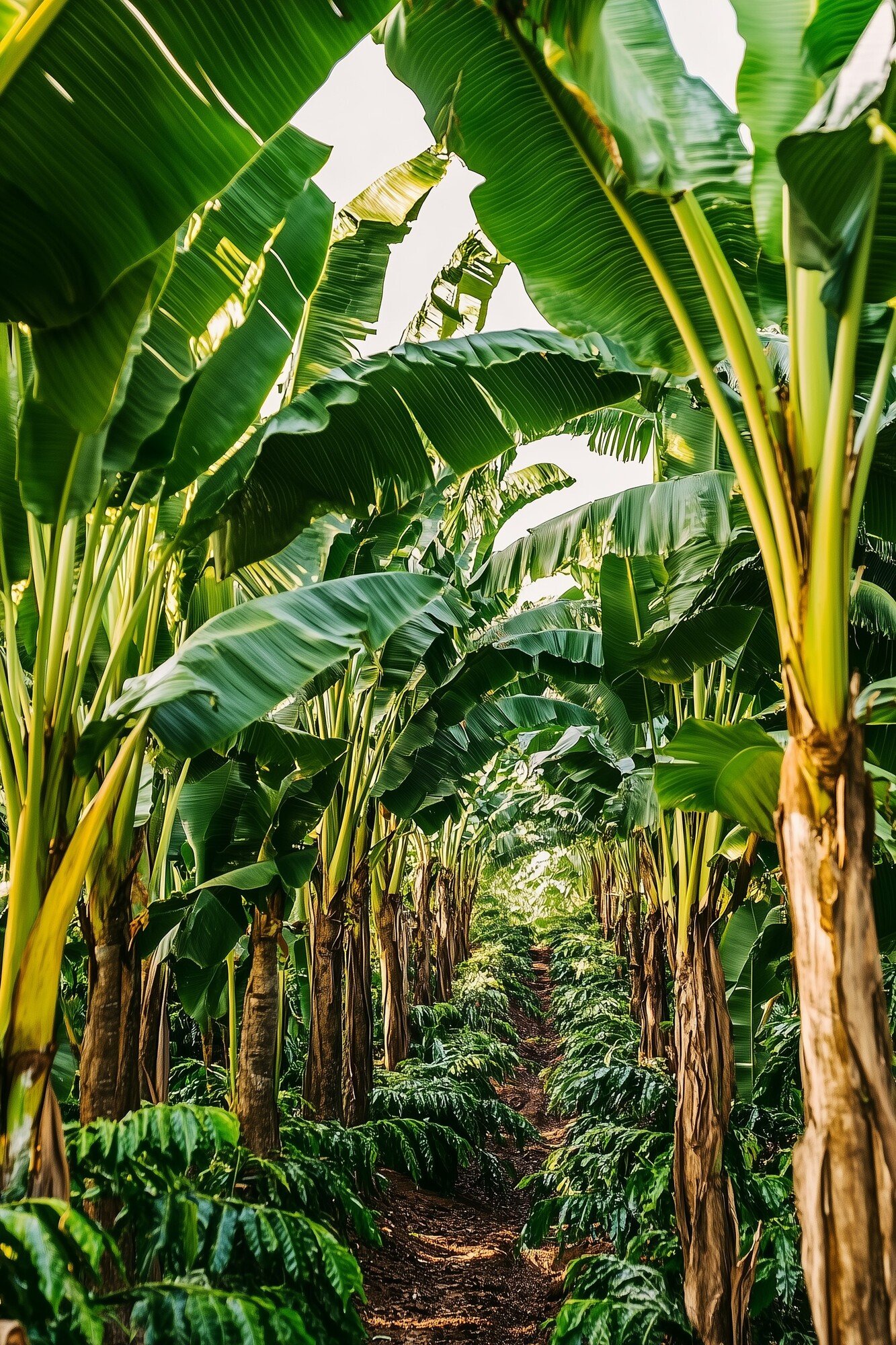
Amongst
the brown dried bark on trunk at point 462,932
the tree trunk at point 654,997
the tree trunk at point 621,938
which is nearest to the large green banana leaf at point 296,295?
the tree trunk at point 654,997

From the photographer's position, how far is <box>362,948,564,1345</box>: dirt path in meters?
5.36

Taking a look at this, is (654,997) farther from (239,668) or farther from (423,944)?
(239,668)

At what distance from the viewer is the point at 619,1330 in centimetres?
385

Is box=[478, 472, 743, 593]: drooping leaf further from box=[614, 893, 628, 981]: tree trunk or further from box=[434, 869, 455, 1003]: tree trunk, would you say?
box=[434, 869, 455, 1003]: tree trunk

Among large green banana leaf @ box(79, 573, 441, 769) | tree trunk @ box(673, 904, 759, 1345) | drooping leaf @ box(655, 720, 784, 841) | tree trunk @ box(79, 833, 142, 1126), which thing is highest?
large green banana leaf @ box(79, 573, 441, 769)

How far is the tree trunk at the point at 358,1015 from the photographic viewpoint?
280 inches

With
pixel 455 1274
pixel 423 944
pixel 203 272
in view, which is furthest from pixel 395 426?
pixel 423 944

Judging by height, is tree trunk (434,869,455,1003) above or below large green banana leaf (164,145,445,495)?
below

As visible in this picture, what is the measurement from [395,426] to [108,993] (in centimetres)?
246

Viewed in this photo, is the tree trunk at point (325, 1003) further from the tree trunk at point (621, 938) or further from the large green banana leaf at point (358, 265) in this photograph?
the tree trunk at point (621, 938)

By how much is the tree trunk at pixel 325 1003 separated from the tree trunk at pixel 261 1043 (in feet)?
3.35

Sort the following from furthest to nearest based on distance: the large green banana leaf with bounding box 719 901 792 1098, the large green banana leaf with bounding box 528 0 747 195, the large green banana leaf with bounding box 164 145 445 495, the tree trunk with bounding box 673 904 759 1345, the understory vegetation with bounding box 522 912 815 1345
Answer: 1. the large green banana leaf with bounding box 719 901 792 1098
2. the understory vegetation with bounding box 522 912 815 1345
3. the tree trunk with bounding box 673 904 759 1345
4. the large green banana leaf with bounding box 164 145 445 495
5. the large green banana leaf with bounding box 528 0 747 195

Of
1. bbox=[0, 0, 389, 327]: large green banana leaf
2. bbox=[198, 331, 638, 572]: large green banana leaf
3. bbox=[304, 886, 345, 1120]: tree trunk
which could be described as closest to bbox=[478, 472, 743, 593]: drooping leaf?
bbox=[198, 331, 638, 572]: large green banana leaf

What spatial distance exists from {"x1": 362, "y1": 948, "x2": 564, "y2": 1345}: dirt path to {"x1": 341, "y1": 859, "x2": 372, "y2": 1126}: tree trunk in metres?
0.76
